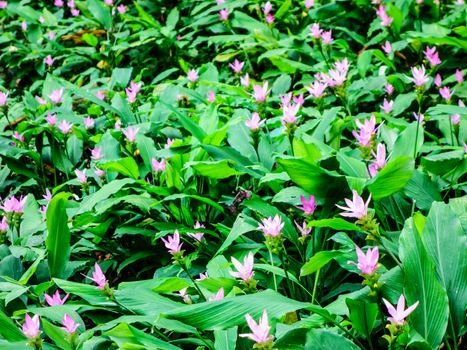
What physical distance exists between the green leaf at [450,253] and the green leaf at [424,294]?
7 cm

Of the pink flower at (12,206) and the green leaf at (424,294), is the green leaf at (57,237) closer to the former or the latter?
the pink flower at (12,206)

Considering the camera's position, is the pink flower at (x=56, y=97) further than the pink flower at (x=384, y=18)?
No

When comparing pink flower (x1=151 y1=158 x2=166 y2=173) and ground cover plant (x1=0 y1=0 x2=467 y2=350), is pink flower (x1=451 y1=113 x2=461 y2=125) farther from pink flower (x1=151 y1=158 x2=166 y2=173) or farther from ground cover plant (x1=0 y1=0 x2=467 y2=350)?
pink flower (x1=151 y1=158 x2=166 y2=173)

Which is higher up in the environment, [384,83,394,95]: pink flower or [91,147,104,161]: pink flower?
[384,83,394,95]: pink flower

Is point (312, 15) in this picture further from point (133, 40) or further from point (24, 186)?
point (24, 186)

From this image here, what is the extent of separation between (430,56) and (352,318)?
6.09 feet

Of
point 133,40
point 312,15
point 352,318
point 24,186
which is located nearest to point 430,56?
point 312,15

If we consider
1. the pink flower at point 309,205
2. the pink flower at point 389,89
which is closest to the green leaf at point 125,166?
the pink flower at point 309,205

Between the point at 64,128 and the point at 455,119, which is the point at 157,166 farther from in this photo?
the point at 455,119

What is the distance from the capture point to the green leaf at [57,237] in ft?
6.40

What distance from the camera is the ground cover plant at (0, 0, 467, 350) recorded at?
1.44 meters

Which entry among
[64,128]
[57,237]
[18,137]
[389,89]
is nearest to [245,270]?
[57,237]

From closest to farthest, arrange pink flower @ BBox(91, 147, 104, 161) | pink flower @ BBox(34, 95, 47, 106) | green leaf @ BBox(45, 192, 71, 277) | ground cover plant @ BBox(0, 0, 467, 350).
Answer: ground cover plant @ BBox(0, 0, 467, 350)
green leaf @ BBox(45, 192, 71, 277)
pink flower @ BBox(91, 147, 104, 161)
pink flower @ BBox(34, 95, 47, 106)

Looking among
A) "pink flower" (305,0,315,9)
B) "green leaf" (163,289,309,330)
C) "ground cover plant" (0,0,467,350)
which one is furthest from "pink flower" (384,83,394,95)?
"green leaf" (163,289,309,330)
